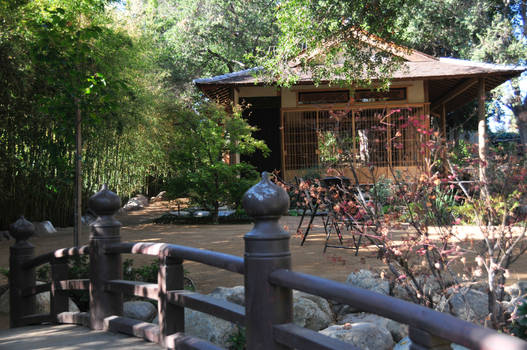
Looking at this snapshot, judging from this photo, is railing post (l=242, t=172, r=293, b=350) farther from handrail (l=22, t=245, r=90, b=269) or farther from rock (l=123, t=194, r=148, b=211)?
rock (l=123, t=194, r=148, b=211)

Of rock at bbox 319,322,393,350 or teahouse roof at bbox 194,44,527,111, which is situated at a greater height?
teahouse roof at bbox 194,44,527,111

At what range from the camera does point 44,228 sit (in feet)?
32.8

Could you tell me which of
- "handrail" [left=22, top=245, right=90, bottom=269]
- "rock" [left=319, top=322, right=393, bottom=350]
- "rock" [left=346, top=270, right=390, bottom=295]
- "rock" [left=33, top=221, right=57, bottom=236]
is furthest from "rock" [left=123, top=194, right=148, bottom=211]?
"rock" [left=319, top=322, right=393, bottom=350]

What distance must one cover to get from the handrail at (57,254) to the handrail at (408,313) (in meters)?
1.71


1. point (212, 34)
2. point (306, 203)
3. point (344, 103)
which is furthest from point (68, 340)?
point (212, 34)

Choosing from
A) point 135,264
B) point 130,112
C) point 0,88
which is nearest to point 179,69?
point 130,112

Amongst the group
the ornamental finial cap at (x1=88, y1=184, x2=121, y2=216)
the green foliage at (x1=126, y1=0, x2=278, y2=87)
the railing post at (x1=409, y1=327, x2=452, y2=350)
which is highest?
the green foliage at (x1=126, y1=0, x2=278, y2=87)

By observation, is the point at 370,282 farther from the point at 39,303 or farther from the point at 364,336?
the point at 39,303

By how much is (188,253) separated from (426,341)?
4.28 feet

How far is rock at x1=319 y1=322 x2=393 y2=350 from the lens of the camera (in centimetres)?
→ 312

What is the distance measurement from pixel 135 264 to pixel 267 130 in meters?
11.8

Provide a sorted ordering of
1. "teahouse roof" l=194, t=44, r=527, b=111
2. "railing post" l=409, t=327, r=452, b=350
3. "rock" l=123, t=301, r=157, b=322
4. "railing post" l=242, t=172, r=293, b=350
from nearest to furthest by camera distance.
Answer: "railing post" l=409, t=327, r=452, b=350, "railing post" l=242, t=172, r=293, b=350, "rock" l=123, t=301, r=157, b=322, "teahouse roof" l=194, t=44, r=527, b=111

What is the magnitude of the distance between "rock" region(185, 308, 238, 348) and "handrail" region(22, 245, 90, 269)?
901mm

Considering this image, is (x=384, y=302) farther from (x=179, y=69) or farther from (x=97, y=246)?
(x=179, y=69)
